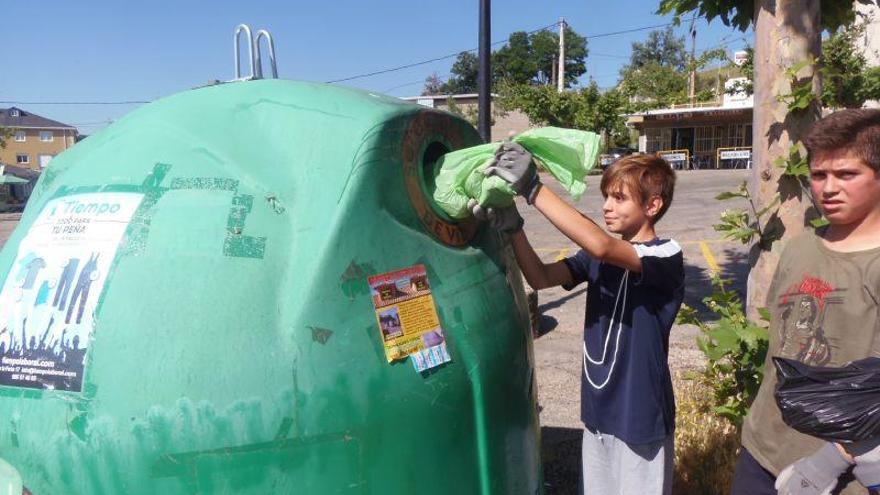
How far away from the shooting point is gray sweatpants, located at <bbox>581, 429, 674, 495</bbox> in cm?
202

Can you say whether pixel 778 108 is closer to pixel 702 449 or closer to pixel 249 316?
pixel 702 449

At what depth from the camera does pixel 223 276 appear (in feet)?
4.70

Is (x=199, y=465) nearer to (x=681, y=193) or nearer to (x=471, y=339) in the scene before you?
(x=471, y=339)

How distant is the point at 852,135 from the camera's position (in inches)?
65.2

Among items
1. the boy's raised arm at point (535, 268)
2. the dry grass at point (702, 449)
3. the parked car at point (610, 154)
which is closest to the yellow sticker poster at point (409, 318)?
the boy's raised arm at point (535, 268)

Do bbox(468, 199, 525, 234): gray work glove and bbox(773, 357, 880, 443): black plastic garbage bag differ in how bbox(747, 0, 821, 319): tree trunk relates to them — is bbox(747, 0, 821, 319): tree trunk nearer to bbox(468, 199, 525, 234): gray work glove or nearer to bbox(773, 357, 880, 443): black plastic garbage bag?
bbox(773, 357, 880, 443): black plastic garbage bag

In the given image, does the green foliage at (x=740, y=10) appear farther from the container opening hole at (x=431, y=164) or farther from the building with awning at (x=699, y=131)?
the building with awning at (x=699, y=131)

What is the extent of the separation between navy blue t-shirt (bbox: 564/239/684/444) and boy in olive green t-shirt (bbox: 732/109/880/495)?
11.8 inches

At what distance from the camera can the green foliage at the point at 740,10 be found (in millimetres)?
3350

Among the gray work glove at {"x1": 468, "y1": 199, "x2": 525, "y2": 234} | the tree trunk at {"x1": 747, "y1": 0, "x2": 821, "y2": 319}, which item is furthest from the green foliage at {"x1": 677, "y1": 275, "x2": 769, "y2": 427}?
the gray work glove at {"x1": 468, "y1": 199, "x2": 525, "y2": 234}

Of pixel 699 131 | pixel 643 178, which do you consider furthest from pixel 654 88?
pixel 643 178

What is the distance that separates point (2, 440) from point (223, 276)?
2.03ft

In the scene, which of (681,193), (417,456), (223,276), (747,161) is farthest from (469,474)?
(747,161)

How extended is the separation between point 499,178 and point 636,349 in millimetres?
704
